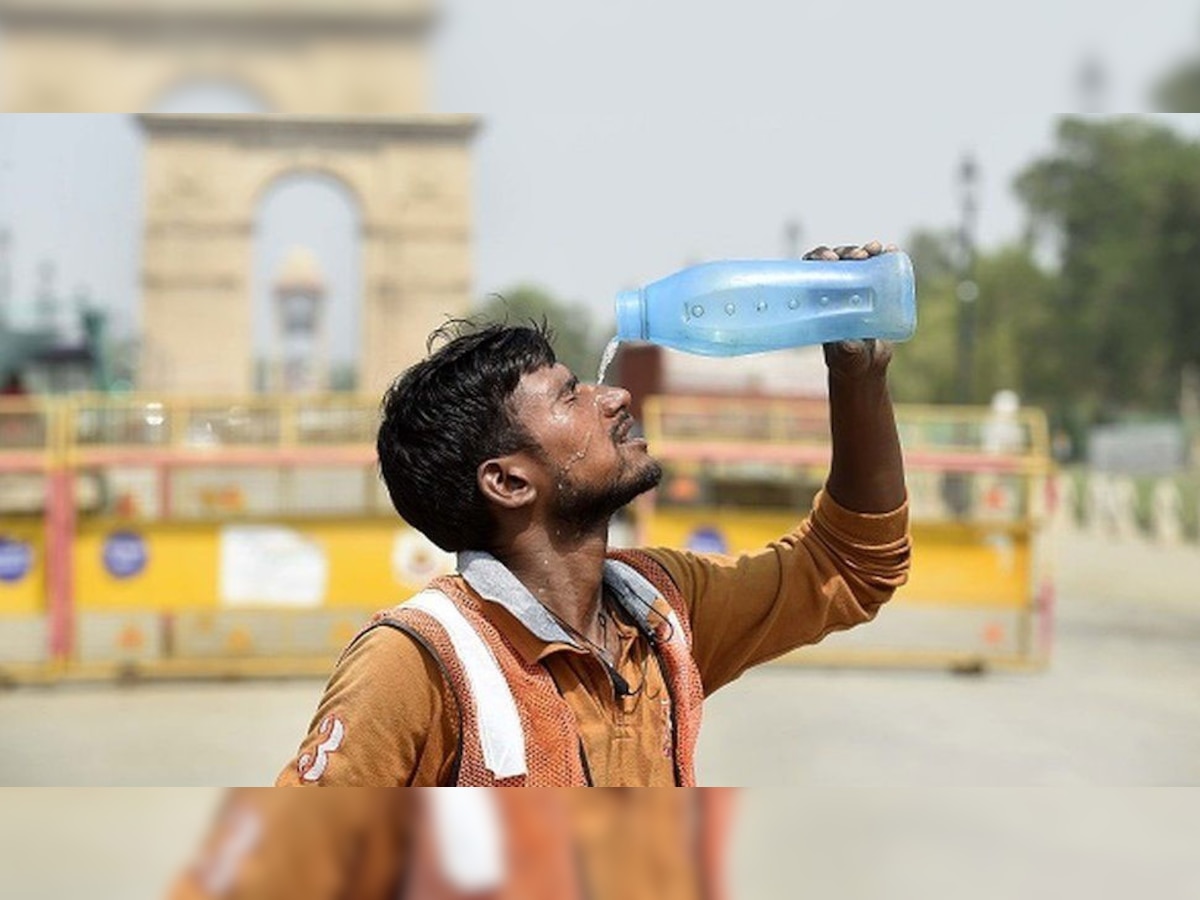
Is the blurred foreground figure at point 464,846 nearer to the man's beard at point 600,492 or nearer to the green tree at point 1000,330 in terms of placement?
the man's beard at point 600,492

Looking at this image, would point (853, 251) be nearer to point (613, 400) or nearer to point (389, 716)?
point (613, 400)

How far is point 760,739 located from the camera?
20.1 ft

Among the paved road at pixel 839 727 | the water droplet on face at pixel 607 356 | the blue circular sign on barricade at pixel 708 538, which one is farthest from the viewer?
the blue circular sign on barricade at pixel 708 538

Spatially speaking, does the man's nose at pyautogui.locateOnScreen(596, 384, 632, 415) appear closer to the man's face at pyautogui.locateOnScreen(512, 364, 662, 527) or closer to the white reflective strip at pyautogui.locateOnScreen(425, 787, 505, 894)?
the man's face at pyautogui.locateOnScreen(512, 364, 662, 527)


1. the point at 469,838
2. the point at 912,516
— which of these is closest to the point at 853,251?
the point at 469,838

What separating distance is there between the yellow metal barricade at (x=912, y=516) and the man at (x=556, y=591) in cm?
572

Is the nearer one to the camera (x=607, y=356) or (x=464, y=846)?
(x=464, y=846)

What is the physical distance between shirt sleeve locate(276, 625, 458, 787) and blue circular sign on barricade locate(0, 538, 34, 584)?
269 inches

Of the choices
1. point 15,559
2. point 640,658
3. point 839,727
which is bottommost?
point 839,727

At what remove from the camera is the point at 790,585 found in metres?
1.49

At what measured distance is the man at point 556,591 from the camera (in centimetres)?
114

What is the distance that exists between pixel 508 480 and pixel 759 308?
0.83ft

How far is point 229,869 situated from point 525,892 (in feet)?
0.39

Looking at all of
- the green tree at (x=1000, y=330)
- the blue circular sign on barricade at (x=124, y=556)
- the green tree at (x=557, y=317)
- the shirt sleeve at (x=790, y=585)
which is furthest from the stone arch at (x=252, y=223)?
the green tree at (x=1000, y=330)
